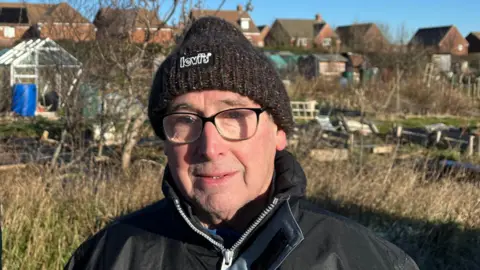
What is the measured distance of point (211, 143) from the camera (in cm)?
192

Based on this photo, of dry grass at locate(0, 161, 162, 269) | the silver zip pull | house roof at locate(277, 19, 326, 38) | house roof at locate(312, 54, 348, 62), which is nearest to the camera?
the silver zip pull

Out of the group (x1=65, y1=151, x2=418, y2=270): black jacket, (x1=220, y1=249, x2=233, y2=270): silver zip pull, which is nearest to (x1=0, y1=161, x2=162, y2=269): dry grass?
(x1=65, y1=151, x2=418, y2=270): black jacket

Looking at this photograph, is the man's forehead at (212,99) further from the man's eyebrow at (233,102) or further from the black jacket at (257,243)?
the black jacket at (257,243)

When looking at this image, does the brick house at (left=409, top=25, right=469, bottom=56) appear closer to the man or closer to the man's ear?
the man's ear

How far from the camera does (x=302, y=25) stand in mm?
78188

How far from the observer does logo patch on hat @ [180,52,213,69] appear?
197 centimetres

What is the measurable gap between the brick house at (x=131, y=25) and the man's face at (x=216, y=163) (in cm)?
609

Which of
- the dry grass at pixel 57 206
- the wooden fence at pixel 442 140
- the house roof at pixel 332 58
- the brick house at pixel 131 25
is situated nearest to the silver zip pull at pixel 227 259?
the dry grass at pixel 57 206

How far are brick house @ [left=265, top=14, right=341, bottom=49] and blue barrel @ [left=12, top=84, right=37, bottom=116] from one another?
41.8m

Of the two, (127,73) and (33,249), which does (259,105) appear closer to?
(33,249)

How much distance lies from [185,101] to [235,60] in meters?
0.21

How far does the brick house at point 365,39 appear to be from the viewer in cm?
3833

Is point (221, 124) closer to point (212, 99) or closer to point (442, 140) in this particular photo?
point (212, 99)

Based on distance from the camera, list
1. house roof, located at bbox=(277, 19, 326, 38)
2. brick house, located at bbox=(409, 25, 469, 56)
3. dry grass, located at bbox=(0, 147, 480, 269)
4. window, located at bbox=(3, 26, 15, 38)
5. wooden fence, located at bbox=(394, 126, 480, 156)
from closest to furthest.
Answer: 1. dry grass, located at bbox=(0, 147, 480, 269)
2. wooden fence, located at bbox=(394, 126, 480, 156)
3. window, located at bbox=(3, 26, 15, 38)
4. brick house, located at bbox=(409, 25, 469, 56)
5. house roof, located at bbox=(277, 19, 326, 38)
